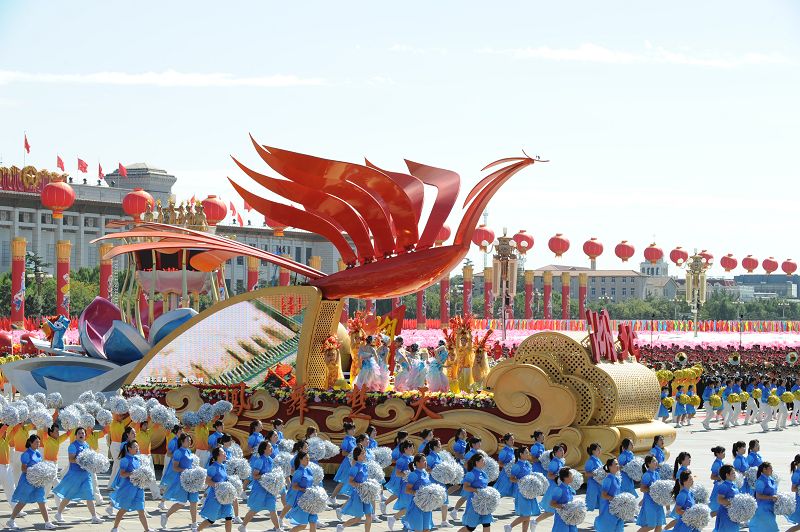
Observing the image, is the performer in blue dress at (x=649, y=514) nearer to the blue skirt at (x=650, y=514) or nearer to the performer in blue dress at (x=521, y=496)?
→ the blue skirt at (x=650, y=514)

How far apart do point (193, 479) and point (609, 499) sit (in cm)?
431

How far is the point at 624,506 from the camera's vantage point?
11.3m

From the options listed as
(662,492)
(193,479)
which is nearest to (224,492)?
(193,479)

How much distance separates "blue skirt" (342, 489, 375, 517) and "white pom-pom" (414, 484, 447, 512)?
826 mm

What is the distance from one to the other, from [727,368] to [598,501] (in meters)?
20.6

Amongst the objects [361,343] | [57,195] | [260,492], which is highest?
[57,195]

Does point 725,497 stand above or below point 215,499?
above

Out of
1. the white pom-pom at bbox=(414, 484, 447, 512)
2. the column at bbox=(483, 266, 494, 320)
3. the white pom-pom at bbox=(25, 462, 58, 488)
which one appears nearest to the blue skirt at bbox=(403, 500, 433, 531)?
the white pom-pom at bbox=(414, 484, 447, 512)

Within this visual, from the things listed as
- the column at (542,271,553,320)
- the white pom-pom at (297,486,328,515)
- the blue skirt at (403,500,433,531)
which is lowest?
the blue skirt at (403,500,433,531)

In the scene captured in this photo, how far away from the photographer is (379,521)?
539 inches

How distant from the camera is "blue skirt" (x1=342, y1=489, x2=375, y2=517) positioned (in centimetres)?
1212

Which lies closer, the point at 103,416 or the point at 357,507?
the point at 357,507

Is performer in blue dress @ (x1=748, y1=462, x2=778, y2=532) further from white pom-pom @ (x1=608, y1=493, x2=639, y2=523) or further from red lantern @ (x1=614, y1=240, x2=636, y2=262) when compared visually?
red lantern @ (x1=614, y1=240, x2=636, y2=262)

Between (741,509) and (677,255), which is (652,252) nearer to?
(677,255)
